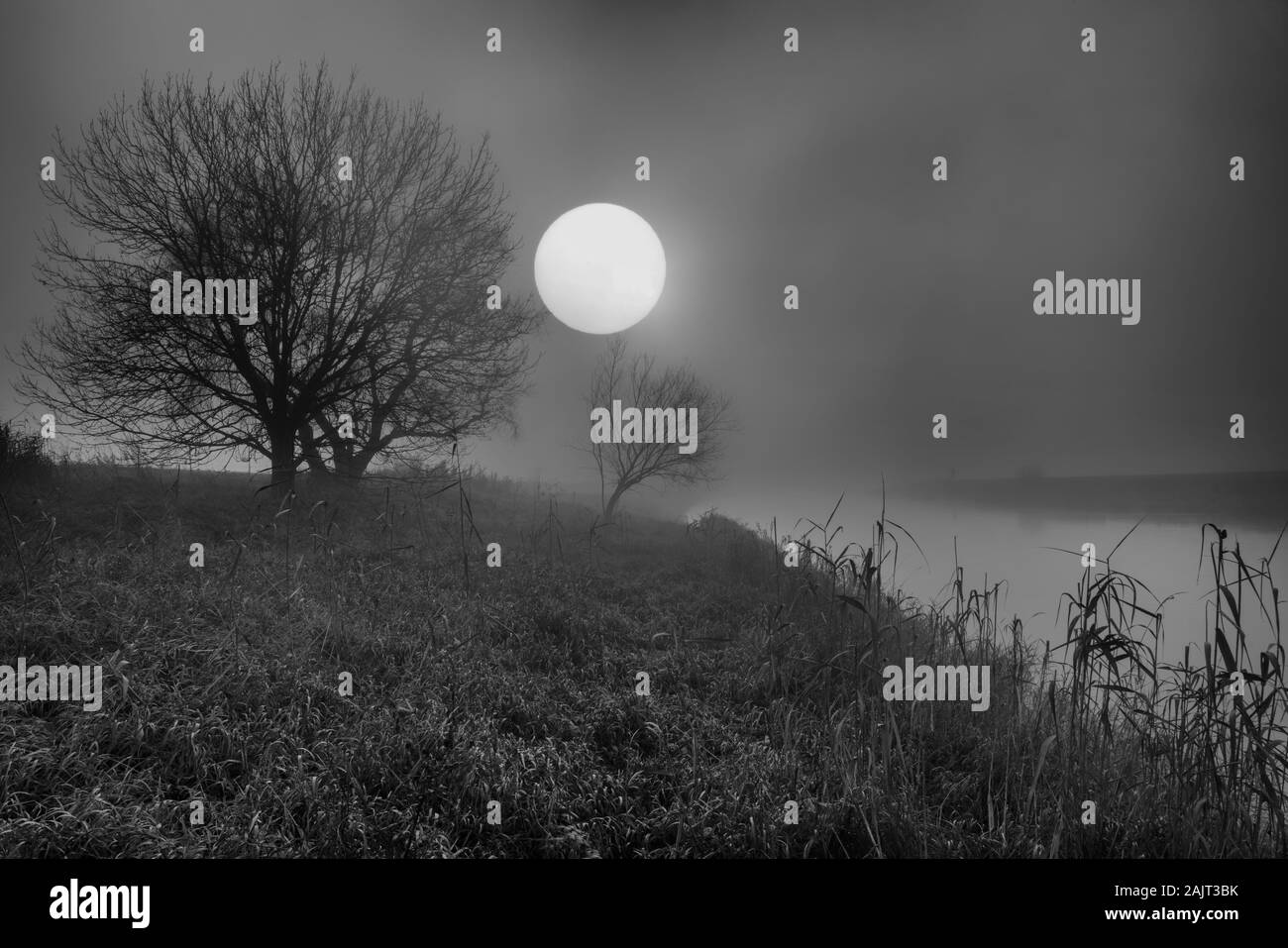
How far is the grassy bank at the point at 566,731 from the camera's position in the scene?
2.85 meters

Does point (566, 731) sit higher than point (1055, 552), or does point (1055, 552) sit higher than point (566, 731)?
point (566, 731)

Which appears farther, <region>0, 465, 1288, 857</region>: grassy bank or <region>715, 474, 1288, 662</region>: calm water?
<region>715, 474, 1288, 662</region>: calm water

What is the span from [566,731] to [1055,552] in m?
38.4

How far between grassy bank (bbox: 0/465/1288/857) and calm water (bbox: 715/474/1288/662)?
36.3 inches

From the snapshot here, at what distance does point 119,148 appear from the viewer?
34.5 feet

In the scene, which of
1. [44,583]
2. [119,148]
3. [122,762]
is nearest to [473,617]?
[122,762]

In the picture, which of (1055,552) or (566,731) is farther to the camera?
(1055,552)

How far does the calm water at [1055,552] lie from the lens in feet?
27.2

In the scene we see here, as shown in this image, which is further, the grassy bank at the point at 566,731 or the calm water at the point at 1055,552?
the calm water at the point at 1055,552

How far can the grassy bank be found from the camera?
2.85m

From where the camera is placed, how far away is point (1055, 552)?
31906 mm

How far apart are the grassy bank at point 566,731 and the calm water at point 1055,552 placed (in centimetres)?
92

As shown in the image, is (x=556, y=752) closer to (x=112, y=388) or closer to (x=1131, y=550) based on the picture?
(x=112, y=388)
